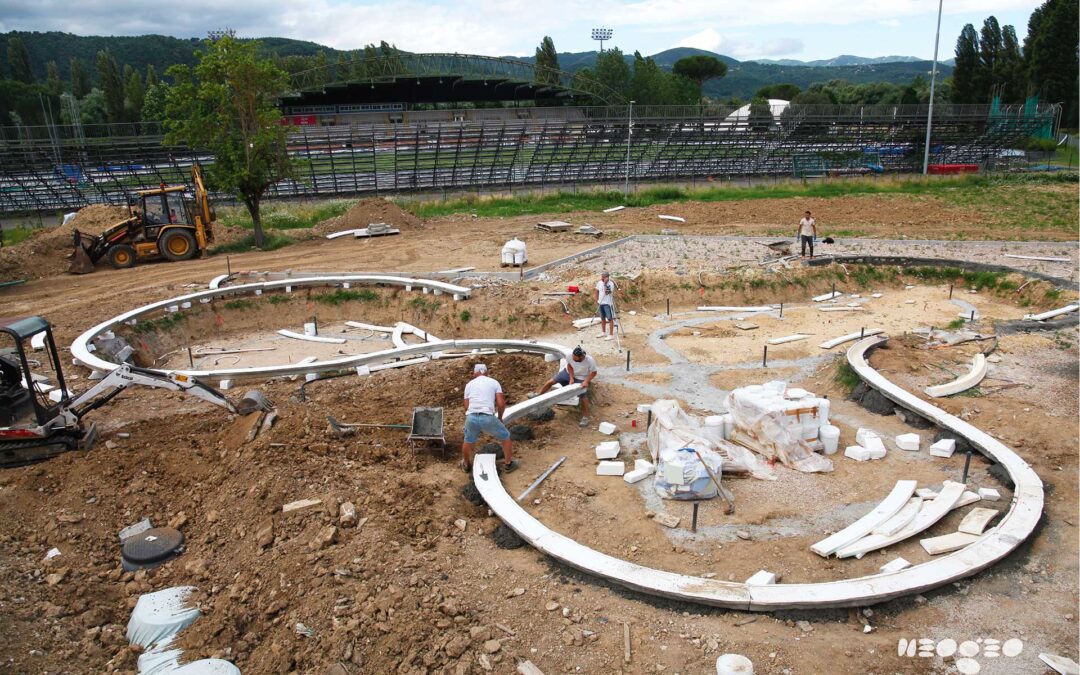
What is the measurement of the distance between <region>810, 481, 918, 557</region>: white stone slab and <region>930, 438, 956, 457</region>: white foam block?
3.24 ft

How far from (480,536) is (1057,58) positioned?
251ft

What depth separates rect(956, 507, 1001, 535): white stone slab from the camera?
23.4 feet

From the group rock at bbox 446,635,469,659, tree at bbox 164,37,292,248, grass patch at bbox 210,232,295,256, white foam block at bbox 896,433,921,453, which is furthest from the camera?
grass patch at bbox 210,232,295,256

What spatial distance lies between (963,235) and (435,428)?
2018 centimetres

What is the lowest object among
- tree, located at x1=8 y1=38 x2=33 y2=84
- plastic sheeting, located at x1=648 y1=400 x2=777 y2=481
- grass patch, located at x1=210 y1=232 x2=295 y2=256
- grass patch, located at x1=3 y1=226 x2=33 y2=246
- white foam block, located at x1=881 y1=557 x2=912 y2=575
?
white foam block, located at x1=881 y1=557 x2=912 y2=575

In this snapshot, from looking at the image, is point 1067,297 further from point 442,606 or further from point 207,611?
point 207,611

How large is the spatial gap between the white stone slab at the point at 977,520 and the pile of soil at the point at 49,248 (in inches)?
910

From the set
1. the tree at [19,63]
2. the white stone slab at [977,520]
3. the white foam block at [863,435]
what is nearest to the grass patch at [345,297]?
the white foam block at [863,435]

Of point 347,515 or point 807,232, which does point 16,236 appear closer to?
point 347,515

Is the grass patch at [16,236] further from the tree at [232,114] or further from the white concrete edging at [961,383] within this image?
the white concrete edging at [961,383]

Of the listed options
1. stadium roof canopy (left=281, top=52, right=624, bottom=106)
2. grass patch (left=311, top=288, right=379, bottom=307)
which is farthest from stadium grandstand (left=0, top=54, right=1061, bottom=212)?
grass patch (left=311, top=288, right=379, bottom=307)

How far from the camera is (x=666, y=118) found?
39938 mm

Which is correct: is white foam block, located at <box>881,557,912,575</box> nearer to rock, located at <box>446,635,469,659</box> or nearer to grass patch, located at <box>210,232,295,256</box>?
rock, located at <box>446,635,469,659</box>

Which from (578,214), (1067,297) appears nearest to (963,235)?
(1067,297)
